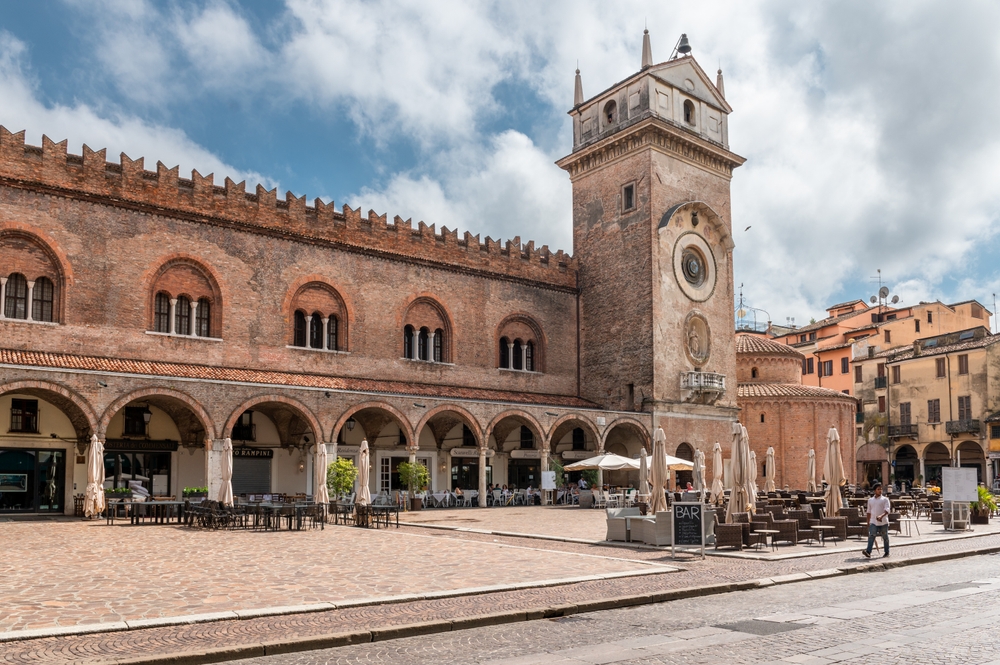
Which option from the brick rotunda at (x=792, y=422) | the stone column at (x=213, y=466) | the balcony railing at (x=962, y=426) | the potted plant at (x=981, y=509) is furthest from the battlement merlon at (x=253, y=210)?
the balcony railing at (x=962, y=426)

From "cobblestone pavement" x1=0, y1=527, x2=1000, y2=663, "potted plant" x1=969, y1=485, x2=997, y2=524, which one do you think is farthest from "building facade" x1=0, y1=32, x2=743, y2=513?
"potted plant" x1=969, y1=485, x2=997, y2=524

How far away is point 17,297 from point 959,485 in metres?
25.6

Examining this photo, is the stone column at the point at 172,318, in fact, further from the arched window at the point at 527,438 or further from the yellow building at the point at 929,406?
the yellow building at the point at 929,406

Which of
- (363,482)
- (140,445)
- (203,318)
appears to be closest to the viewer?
(363,482)

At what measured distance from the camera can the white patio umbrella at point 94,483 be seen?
21.6 metres

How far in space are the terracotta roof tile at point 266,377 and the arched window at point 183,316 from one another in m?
1.37

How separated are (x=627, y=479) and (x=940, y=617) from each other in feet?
91.4

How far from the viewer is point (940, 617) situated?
884 cm

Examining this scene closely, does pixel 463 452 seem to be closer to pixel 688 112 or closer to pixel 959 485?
pixel 959 485

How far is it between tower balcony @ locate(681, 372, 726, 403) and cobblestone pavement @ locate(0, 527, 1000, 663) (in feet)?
71.3

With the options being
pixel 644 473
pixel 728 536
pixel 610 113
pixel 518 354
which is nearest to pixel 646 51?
pixel 610 113

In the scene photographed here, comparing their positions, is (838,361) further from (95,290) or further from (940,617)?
(940,617)

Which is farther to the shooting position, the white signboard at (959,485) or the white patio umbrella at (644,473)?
the white patio umbrella at (644,473)

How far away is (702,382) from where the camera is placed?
3675 cm
